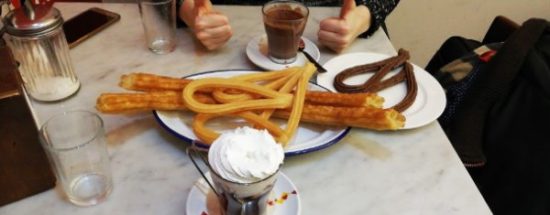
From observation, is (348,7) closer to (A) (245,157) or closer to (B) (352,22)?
(B) (352,22)

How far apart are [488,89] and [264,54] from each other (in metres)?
0.49

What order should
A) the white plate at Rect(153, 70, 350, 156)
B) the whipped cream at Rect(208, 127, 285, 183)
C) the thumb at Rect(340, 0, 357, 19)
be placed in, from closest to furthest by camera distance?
the whipped cream at Rect(208, 127, 285, 183), the white plate at Rect(153, 70, 350, 156), the thumb at Rect(340, 0, 357, 19)

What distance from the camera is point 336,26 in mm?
1085

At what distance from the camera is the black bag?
969 millimetres

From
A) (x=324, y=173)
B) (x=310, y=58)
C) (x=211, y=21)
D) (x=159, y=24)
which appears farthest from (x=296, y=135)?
(x=159, y=24)

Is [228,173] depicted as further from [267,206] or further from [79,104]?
[79,104]

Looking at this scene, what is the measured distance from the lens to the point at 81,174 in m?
0.77

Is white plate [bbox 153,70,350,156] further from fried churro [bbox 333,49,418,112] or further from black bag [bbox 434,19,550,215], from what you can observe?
black bag [bbox 434,19,550,215]

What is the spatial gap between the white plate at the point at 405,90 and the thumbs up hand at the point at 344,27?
0.04 metres

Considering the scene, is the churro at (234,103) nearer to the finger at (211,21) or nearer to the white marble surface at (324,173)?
the white marble surface at (324,173)

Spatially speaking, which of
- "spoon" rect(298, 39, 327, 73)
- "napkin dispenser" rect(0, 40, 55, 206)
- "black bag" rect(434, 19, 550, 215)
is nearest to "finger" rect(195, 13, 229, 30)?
"spoon" rect(298, 39, 327, 73)

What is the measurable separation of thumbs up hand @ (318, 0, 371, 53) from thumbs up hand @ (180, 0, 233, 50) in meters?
0.21

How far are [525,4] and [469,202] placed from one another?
1.56 m

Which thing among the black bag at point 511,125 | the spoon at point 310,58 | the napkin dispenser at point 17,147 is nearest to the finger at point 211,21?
the spoon at point 310,58
